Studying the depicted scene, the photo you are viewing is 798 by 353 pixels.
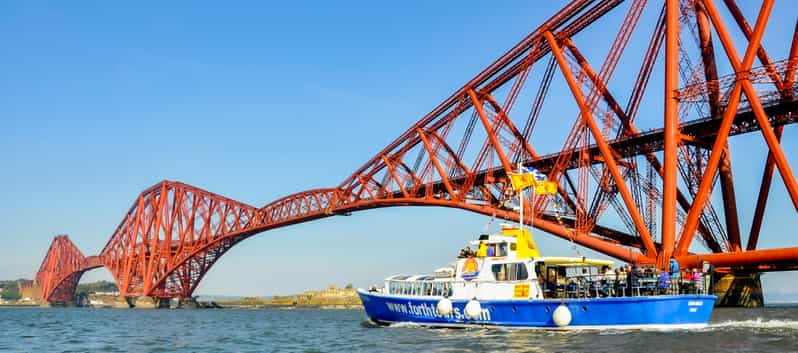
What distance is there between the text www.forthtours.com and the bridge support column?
19584mm

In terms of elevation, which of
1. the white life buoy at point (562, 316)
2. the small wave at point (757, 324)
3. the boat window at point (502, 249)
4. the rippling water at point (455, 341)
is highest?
the boat window at point (502, 249)

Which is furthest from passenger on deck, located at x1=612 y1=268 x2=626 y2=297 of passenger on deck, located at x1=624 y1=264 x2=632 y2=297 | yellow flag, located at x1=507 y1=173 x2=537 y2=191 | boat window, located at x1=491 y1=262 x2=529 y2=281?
yellow flag, located at x1=507 y1=173 x2=537 y2=191

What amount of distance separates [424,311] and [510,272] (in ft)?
15.4

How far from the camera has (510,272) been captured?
3092 centimetres

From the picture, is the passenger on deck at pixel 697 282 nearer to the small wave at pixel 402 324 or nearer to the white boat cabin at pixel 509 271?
the white boat cabin at pixel 509 271

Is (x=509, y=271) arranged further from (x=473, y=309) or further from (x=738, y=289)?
(x=738, y=289)

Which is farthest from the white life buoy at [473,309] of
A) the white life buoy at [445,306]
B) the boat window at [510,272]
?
the boat window at [510,272]

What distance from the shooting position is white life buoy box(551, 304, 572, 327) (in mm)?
28056

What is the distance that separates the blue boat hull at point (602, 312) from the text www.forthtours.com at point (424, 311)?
0.14 ft

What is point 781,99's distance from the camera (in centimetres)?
3681

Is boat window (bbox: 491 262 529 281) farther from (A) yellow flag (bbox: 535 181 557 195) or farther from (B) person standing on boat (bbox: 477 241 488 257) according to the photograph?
(A) yellow flag (bbox: 535 181 557 195)

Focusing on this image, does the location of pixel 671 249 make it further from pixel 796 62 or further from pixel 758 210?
pixel 796 62

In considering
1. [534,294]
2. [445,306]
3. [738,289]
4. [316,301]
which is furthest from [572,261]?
[316,301]

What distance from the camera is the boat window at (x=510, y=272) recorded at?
30.6m
